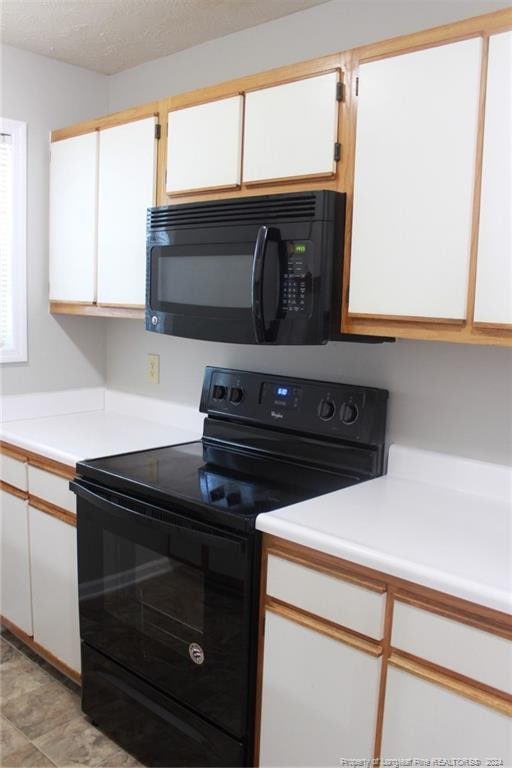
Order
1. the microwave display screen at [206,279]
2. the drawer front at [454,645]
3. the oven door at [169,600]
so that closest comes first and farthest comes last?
the drawer front at [454,645], the oven door at [169,600], the microwave display screen at [206,279]

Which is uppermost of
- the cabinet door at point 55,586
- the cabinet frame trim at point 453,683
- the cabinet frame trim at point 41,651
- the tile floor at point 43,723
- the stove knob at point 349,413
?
the stove knob at point 349,413

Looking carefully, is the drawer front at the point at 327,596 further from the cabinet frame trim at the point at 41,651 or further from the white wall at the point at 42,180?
the white wall at the point at 42,180

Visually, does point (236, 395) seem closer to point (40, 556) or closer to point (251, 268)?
point (251, 268)

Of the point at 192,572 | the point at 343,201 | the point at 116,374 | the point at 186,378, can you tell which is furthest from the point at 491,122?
the point at 116,374

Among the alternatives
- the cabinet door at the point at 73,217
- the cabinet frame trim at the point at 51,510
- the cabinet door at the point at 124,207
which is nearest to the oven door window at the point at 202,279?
the cabinet door at the point at 124,207

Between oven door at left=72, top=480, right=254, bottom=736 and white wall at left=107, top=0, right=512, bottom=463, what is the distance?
697 millimetres

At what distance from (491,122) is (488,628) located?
3.55 ft

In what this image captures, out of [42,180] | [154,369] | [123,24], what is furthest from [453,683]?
[42,180]

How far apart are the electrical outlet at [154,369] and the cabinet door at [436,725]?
69.2 inches

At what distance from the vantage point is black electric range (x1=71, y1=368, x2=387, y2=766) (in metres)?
1.75

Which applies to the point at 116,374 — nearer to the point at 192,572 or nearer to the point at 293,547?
the point at 192,572

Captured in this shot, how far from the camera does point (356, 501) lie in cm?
181

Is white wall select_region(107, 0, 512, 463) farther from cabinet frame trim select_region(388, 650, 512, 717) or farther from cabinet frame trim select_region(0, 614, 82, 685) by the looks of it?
cabinet frame trim select_region(0, 614, 82, 685)

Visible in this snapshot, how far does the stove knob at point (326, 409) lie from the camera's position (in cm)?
214
